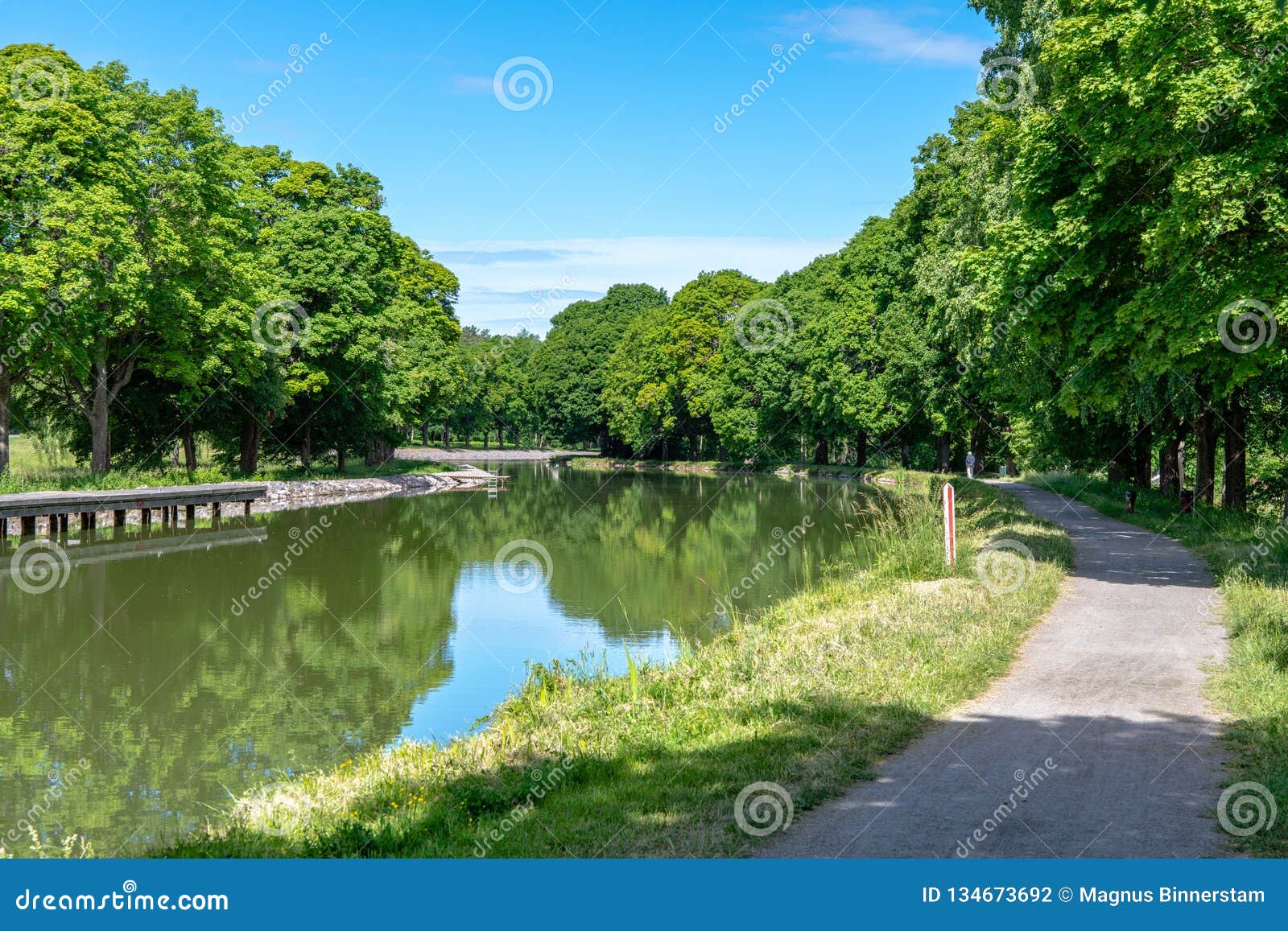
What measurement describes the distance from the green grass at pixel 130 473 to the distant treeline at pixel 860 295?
4.35ft

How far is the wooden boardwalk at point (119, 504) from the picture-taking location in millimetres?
26328

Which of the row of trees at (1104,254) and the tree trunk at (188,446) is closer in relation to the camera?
the row of trees at (1104,254)

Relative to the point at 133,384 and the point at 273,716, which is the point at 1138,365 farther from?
the point at 133,384

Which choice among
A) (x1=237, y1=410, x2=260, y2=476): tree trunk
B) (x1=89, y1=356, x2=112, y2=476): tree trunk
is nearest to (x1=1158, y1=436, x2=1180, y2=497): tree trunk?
(x1=89, y1=356, x2=112, y2=476): tree trunk

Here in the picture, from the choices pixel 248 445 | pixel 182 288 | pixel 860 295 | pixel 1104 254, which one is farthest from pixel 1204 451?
pixel 248 445

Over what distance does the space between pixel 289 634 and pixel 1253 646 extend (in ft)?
42.0

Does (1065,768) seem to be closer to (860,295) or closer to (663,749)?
(663,749)

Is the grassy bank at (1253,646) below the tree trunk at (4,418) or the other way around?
below

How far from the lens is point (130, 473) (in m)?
38.9

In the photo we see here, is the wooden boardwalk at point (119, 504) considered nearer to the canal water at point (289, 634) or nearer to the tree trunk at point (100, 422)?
the canal water at point (289, 634)

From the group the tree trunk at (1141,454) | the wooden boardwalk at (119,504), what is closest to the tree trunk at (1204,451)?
the tree trunk at (1141,454)

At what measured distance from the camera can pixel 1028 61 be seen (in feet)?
83.8

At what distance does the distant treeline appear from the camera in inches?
570

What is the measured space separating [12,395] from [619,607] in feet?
95.0
